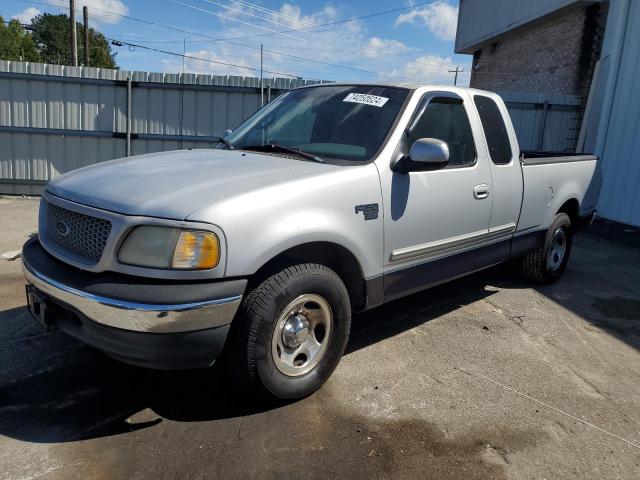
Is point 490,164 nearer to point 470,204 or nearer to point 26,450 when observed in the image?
point 470,204

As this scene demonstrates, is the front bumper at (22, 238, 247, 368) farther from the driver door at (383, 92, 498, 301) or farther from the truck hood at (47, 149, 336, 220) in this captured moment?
the driver door at (383, 92, 498, 301)

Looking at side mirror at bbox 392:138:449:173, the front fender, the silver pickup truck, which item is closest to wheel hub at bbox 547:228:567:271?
the silver pickup truck

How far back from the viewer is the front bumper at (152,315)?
2369 millimetres

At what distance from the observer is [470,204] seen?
394 cm

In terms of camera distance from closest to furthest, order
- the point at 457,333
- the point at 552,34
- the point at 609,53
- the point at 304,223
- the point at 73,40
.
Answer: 1. the point at 304,223
2. the point at 457,333
3. the point at 609,53
4. the point at 552,34
5. the point at 73,40

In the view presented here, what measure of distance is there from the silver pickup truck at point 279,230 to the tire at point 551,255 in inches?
45.2

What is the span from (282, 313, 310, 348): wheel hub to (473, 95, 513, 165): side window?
91.1 inches

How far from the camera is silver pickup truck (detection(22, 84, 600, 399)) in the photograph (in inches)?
96.2

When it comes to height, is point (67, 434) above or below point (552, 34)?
below

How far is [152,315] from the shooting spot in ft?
7.72

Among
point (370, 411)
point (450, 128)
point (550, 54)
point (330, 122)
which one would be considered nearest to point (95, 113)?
point (330, 122)

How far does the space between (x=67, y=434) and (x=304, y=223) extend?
1.65 metres

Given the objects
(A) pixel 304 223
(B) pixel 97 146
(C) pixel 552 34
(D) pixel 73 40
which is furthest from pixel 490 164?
(D) pixel 73 40

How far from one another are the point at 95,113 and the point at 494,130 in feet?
26.6
